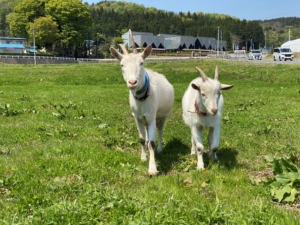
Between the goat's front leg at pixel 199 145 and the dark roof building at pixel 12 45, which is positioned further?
the dark roof building at pixel 12 45

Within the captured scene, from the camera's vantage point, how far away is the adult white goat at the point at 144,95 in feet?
19.7

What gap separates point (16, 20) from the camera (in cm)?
9188

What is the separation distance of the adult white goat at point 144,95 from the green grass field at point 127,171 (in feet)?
1.66

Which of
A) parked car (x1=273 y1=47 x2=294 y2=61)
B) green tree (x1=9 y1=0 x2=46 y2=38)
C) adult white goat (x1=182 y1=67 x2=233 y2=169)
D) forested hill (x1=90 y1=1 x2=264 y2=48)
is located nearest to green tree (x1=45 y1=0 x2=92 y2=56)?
green tree (x1=9 y1=0 x2=46 y2=38)

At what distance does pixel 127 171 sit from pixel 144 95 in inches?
58.5

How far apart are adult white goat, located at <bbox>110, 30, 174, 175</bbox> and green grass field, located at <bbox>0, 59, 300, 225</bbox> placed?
1.66ft

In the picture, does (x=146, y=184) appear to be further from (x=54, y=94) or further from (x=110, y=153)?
(x=54, y=94)

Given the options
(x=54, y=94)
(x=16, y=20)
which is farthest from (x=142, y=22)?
(x=54, y=94)

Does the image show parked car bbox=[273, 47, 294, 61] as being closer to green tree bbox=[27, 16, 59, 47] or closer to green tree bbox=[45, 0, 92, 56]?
green tree bbox=[45, 0, 92, 56]

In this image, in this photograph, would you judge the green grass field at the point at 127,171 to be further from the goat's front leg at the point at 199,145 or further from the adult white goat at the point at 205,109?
the adult white goat at the point at 205,109

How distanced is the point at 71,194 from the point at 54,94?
13365mm

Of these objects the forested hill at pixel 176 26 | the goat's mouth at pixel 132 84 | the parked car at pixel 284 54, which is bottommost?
the goat's mouth at pixel 132 84

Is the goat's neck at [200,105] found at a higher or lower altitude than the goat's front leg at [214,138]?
higher

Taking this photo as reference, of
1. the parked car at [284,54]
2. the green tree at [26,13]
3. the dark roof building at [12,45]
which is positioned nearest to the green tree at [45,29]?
the green tree at [26,13]
